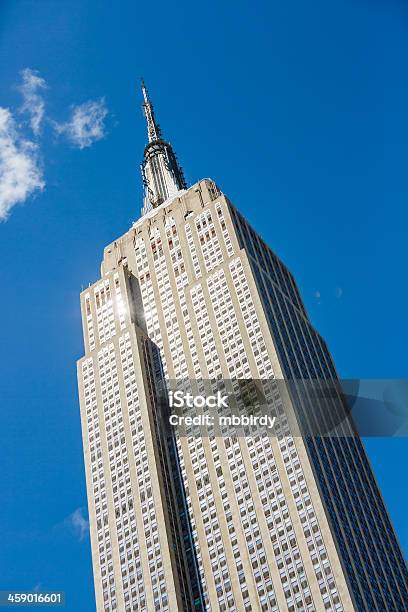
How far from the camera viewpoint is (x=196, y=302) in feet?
538

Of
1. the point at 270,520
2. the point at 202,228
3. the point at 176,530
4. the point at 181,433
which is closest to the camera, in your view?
the point at 270,520

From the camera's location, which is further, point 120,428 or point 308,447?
point 120,428

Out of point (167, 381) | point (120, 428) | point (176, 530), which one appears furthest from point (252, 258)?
point (176, 530)

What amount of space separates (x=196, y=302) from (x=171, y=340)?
8855 mm

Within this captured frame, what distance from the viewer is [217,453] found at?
14225 cm

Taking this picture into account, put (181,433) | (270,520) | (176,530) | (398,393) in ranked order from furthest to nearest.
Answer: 1. (181,433)
2. (176,530)
3. (270,520)
4. (398,393)

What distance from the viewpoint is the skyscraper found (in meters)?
127

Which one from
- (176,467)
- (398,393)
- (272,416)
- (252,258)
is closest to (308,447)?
(272,416)

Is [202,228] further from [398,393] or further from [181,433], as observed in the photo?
[398,393]

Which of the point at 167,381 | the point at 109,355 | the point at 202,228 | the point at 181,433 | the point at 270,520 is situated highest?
the point at 202,228

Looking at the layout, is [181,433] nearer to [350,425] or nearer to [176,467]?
[176,467]

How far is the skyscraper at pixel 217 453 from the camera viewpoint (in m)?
127

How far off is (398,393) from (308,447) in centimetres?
7430

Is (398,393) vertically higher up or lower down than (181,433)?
lower down
